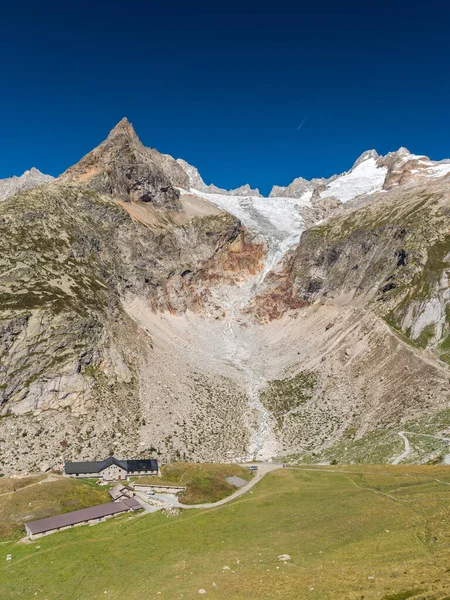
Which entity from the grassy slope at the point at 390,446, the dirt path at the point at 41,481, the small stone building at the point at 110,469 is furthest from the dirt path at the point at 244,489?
the dirt path at the point at 41,481

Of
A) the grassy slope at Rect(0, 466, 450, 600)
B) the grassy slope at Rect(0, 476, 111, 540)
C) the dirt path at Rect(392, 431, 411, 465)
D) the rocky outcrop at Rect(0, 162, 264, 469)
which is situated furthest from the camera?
the rocky outcrop at Rect(0, 162, 264, 469)

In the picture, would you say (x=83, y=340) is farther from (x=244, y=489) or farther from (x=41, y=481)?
(x=244, y=489)

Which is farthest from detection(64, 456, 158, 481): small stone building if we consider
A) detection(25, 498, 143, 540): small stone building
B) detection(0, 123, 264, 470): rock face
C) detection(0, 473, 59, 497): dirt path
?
detection(25, 498, 143, 540): small stone building

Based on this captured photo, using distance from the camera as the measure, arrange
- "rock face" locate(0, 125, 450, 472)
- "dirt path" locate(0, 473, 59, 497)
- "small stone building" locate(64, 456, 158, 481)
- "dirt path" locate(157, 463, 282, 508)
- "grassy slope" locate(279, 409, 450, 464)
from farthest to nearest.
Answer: "rock face" locate(0, 125, 450, 472) < "small stone building" locate(64, 456, 158, 481) < "grassy slope" locate(279, 409, 450, 464) < "dirt path" locate(0, 473, 59, 497) < "dirt path" locate(157, 463, 282, 508)

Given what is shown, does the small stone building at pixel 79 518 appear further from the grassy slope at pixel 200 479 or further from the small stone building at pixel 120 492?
the grassy slope at pixel 200 479

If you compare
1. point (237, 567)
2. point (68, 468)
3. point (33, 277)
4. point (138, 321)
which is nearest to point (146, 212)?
point (138, 321)

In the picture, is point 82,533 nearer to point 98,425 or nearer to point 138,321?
point 98,425

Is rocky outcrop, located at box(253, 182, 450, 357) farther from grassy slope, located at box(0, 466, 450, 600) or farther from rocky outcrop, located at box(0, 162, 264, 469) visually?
grassy slope, located at box(0, 466, 450, 600)
